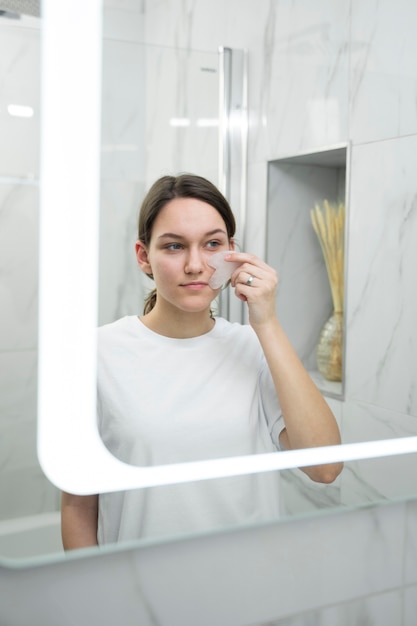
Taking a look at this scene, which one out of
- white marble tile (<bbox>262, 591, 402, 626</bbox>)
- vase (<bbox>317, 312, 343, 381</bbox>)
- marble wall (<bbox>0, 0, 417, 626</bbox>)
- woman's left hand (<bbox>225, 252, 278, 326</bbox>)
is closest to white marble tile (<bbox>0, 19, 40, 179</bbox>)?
marble wall (<bbox>0, 0, 417, 626</bbox>)

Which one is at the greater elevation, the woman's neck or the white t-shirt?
the woman's neck

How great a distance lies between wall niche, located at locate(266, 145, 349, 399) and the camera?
0.74 meters

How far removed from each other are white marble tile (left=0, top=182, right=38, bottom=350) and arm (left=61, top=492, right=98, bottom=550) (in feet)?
0.52

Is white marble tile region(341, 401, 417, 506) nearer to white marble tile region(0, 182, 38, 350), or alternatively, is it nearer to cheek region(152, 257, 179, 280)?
cheek region(152, 257, 179, 280)

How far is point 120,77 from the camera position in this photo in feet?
2.17

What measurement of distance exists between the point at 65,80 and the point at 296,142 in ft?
0.90

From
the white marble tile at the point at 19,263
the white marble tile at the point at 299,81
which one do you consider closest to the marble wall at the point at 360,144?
the white marble tile at the point at 299,81

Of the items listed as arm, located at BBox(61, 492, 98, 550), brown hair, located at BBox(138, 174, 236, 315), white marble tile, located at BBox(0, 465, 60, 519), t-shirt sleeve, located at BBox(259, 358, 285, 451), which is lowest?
arm, located at BBox(61, 492, 98, 550)

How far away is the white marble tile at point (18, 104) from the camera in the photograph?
62cm

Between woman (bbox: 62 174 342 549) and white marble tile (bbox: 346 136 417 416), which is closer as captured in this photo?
woman (bbox: 62 174 342 549)

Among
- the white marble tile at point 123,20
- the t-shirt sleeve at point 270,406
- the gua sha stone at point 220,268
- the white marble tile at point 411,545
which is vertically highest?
the white marble tile at point 123,20

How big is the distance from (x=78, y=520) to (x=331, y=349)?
1.10 ft

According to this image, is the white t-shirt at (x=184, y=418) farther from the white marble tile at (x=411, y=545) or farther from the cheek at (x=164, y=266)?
the white marble tile at (x=411, y=545)

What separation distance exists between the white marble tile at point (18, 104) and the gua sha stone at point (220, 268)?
198mm
